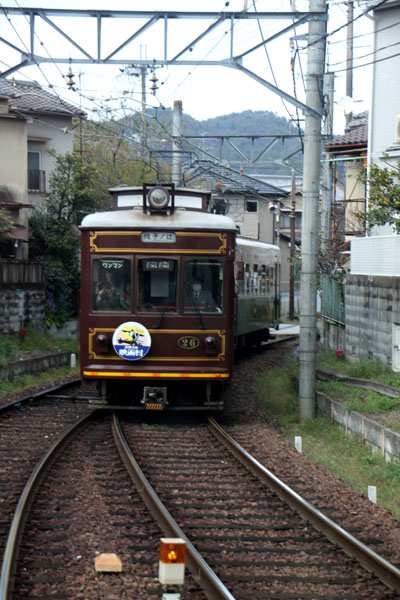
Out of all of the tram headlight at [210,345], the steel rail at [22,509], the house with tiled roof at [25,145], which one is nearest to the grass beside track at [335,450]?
the tram headlight at [210,345]

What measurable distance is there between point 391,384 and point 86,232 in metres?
5.55

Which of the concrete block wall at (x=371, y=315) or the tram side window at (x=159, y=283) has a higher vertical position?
the tram side window at (x=159, y=283)

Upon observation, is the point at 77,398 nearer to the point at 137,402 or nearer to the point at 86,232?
the point at 137,402

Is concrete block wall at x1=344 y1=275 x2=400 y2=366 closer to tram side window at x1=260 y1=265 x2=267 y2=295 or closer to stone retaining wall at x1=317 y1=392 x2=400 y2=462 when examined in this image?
stone retaining wall at x1=317 y1=392 x2=400 y2=462

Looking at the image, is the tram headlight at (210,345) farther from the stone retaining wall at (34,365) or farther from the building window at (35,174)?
the building window at (35,174)

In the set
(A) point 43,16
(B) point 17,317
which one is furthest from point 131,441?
(B) point 17,317

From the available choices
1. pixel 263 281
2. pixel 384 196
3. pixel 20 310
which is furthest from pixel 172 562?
pixel 20 310

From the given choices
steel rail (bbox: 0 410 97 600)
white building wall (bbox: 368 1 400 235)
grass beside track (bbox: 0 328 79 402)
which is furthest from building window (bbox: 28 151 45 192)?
steel rail (bbox: 0 410 97 600)

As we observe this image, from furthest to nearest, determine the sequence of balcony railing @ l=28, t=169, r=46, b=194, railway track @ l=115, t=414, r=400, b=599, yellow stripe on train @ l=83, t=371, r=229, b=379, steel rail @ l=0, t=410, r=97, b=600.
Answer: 1. balcony railing @ l=28, t=169, r=46, b=194
2. yellow stripe on train @ l=83, t=371, r=229, b=379
3. railway track @ l=115, t=414, r=400, b=599
4. steel rail @ l=0, t=410, r=97, b=600

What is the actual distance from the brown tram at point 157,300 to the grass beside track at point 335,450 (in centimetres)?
172

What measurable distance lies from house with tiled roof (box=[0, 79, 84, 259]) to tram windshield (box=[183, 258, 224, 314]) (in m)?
10.1

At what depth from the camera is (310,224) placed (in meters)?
12.8

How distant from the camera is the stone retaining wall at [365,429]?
971 cm

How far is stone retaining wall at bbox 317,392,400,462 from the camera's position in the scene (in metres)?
9.71
